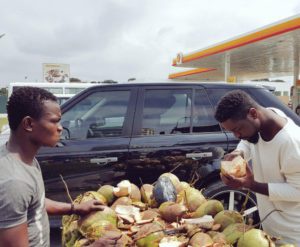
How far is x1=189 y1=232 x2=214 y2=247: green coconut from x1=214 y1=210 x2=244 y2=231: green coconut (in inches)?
7.3

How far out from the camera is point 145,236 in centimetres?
195

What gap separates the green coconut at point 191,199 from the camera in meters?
2.37

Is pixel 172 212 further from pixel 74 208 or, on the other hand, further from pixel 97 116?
pixel 97 116

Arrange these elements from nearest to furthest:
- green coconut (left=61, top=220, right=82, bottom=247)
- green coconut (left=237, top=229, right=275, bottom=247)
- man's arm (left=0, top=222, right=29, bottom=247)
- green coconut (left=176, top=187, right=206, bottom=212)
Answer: man's arm (left=0, top=222, right=29, bottom=247) < green coconut (left=237, top=229, right=275, bottom=247) < green coconut (left=61, top=220, right=82, bottom=247) < green coconut (left=176, top=187, right=206, bottom=212)

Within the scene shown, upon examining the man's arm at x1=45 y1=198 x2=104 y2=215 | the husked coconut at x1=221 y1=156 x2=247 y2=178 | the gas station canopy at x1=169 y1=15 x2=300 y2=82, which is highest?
the gas station canopy at x1=169 y1=15 x2=300 y2=82

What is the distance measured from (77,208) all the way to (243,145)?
1135 millimetres

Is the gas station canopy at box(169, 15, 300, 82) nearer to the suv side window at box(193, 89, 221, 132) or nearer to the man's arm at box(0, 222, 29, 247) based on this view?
the suv side window at box(193, 89, 221, 132)

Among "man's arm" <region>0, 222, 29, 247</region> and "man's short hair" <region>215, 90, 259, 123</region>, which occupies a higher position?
"man's short hair" <region>215, 90, 259, 123</region>

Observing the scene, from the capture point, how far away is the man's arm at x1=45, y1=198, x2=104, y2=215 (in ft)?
7.09

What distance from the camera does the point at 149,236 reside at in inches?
76.2

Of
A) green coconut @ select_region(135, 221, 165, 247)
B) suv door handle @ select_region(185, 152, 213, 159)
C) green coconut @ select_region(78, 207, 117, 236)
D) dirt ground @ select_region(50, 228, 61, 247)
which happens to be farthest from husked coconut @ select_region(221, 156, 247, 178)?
dirt ground @ select_region(50, 228, 61, 247)

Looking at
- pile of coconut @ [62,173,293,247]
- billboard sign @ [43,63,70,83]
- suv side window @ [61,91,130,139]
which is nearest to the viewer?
pile of coconut @ [62,173,293,247]

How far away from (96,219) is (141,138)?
6.85 ft

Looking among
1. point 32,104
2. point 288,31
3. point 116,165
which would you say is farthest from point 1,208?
point 288,31
